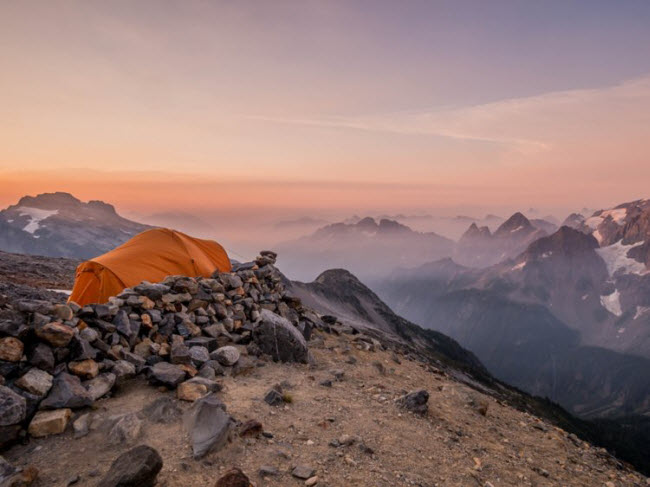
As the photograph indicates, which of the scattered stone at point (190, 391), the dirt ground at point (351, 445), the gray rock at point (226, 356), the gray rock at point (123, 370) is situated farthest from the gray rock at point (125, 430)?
the gray rock at point (226, 356)

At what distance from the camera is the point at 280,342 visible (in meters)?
15.0

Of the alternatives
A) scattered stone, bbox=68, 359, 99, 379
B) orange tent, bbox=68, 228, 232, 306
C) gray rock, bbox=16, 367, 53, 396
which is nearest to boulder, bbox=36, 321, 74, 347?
scattered stone, bbox=68, 359, 99, 379

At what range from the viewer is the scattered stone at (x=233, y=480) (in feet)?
22.7

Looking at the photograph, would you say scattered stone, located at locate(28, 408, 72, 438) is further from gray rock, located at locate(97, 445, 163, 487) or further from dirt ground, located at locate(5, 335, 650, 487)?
gray rock, located at locate(97, 445, 163, 487)

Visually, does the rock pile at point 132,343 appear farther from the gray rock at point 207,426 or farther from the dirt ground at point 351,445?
the gray rock at point 207,426

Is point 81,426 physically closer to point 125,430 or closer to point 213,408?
point 125,430

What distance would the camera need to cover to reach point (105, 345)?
11.1m

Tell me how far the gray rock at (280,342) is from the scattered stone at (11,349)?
7.56m

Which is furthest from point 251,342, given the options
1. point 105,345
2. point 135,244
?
point 135,244

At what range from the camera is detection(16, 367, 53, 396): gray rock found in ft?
29.0

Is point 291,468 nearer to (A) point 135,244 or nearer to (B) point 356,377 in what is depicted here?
(B) point 356,377

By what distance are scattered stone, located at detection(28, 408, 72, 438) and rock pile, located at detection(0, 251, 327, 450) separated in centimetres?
2

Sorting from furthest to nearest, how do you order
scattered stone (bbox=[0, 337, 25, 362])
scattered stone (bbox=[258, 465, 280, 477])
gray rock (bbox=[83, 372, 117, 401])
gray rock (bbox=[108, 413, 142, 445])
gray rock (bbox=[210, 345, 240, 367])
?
1. gray rock (bbox=[210, 345, 240, 367])
2. gray rock (bbox=[83, 372, 117, 401])
3. scattered stone (bbox=[0, 337, 25, 362])
4. gray rock (bbox=[108, 413, 142, 445])
5. scattered stone (bbox=[258, 465, 280, 477])

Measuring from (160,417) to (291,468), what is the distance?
11.6 ft
